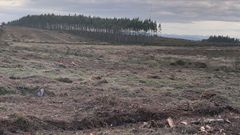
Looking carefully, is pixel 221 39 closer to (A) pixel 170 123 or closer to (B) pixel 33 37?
(B) pixel 33 37

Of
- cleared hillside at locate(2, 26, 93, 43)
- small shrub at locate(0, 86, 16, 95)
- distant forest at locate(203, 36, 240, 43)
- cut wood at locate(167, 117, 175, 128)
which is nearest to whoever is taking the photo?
cut wood at locate(167, 117, 175, 128)

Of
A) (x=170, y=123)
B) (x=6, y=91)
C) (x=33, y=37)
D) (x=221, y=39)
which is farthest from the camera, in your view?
(x=221, y=39)

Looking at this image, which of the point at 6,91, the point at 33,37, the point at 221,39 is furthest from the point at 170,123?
the point at 221,39

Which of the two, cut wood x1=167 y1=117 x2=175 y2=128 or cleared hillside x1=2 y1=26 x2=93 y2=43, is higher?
cut wood x1=167 y1=117 x2=175 y2=128

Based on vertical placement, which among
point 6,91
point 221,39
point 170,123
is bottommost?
point 221,39

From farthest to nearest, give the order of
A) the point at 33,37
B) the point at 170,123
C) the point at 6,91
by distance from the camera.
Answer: the point at 33,37 → the point at 6,91 → the point at 170,123

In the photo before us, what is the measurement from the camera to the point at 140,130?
14555mm

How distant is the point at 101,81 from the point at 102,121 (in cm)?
1079

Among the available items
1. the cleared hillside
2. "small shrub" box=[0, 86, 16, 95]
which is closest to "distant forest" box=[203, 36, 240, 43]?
the cleared hillside

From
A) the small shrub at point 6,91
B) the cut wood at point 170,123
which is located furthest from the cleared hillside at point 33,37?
the cut wood at point 170,123

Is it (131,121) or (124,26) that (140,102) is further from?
(124,26)

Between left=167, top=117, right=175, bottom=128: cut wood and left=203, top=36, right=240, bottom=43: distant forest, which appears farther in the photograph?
left=203, top=36, right=240, bottom=43: distant forest

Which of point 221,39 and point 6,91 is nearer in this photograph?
point 6,91

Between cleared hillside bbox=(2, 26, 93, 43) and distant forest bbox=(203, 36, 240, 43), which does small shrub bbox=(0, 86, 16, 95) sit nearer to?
cleared hillside bbox=(2, 26, 93, 43)
